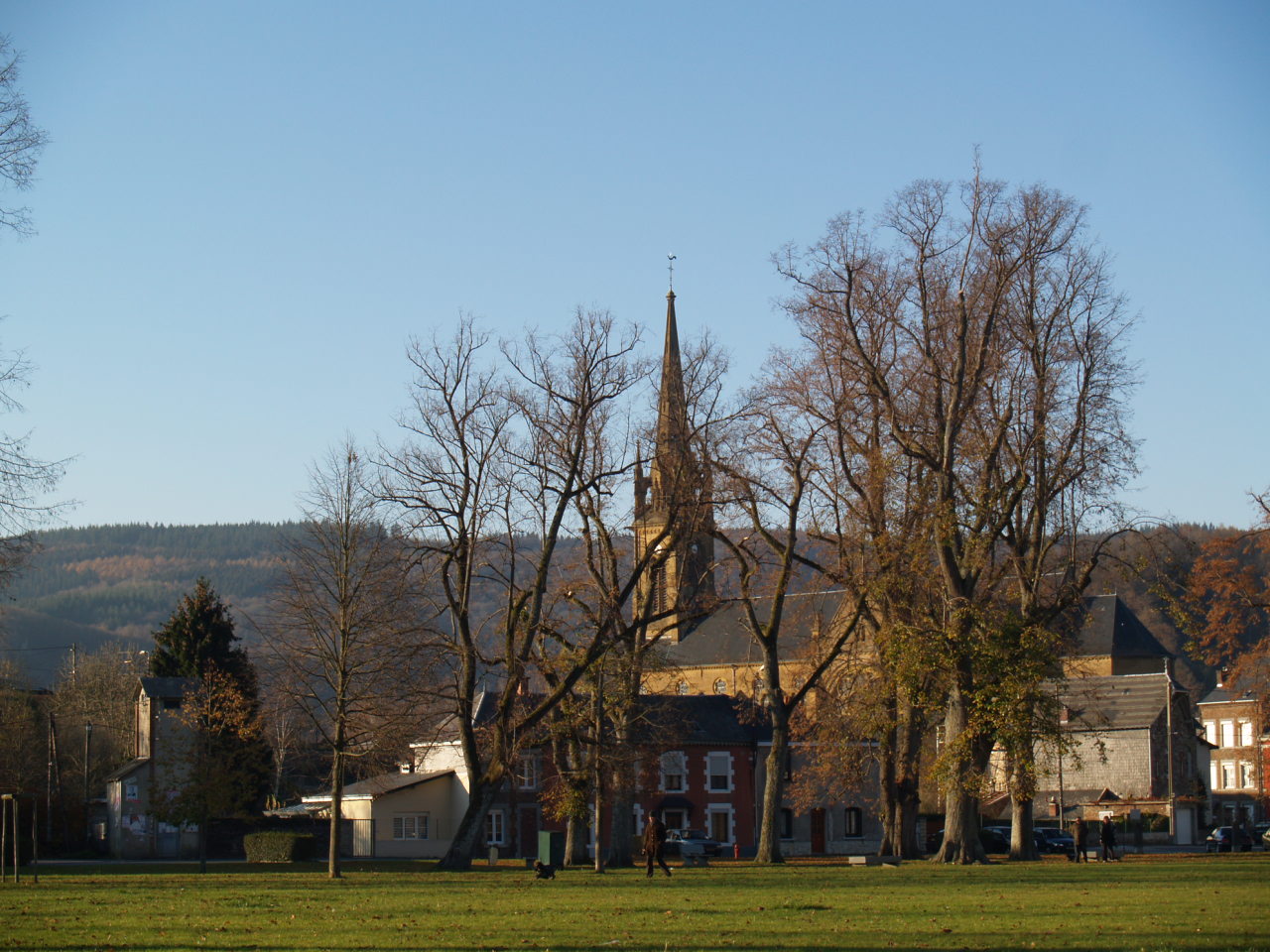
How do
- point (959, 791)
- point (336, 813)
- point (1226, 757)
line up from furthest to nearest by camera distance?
→ point (1226, 757) → point (959, 791) → point (336, 813)

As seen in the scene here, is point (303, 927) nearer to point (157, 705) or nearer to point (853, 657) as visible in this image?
point (853, 657)

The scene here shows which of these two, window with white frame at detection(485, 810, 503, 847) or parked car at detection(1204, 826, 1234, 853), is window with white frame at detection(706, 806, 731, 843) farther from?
parked car at detection(1204, 826, 1234, 853)

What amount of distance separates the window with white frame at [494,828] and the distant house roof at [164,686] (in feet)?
49.7

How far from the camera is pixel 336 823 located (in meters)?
33.0

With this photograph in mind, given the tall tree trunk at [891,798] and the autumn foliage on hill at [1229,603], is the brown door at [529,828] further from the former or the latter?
the autumn foliage on hill at [1229,603]

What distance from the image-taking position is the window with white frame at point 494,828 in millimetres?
64562

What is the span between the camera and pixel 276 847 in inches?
1882

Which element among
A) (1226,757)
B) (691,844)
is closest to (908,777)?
(691,844)

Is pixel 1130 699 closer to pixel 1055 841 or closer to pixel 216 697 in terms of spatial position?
pixel 1055 841

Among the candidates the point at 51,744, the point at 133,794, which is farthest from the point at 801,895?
the point at 51,744

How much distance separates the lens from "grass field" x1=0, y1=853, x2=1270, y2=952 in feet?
49.3

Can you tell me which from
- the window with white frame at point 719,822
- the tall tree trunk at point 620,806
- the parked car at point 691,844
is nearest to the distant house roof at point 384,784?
the parked car at point 691,844

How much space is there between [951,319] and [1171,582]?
371 inches

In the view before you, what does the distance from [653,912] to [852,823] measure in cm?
4990
